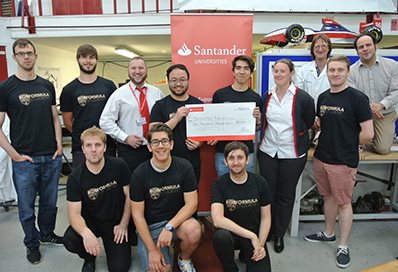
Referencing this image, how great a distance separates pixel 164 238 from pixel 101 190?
0.56m

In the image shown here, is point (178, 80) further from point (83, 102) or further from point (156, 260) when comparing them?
point (156, 260)

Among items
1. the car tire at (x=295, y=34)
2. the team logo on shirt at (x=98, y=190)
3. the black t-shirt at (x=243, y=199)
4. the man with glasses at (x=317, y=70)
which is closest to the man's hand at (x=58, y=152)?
the team logo on shirt at (x=98, y=190)

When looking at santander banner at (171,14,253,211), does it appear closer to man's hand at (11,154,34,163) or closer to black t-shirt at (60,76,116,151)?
black t-shirt at (60,76,116,151)

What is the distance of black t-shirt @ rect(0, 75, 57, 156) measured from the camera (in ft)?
7.02

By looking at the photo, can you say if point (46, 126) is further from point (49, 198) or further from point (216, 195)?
point (216, 195)

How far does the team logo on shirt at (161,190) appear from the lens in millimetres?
1971

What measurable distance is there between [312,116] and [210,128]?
78 centimetres

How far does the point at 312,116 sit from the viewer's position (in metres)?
2.22

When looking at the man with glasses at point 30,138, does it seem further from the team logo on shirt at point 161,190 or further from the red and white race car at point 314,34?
the red and white race car at point 314,34

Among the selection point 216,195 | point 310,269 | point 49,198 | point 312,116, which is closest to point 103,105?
point 49,198

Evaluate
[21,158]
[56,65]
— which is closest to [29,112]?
[21,158]

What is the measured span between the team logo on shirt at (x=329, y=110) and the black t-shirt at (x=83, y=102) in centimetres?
168

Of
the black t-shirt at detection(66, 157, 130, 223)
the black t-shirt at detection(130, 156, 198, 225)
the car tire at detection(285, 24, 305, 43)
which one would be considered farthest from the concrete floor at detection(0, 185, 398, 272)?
the car tire at detection(285, 24, 305, 43)

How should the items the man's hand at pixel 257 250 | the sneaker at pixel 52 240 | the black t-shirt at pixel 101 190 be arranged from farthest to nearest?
1. the sneaker at pixel 52 240
2. the black t-shirt at pixel 101 190
3. the man's hand at pixel 257 250
